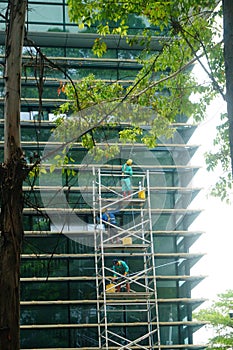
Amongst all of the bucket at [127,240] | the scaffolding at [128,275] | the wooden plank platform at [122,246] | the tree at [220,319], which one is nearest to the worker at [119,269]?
the scaffolding at [128,275]

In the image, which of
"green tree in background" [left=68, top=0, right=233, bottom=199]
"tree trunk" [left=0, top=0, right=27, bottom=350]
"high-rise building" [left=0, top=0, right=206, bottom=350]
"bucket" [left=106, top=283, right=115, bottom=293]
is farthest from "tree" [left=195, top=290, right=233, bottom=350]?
"tree trunk" [left=0, top=0, right=27, bottom=350]

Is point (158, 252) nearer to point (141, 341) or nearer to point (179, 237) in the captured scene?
point (179, 237)

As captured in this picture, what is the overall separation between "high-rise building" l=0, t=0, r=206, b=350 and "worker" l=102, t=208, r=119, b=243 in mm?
72

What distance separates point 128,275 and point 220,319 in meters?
4.62

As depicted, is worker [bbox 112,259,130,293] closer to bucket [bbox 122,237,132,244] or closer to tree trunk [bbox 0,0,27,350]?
bucket [bbox 122,237,132,244]

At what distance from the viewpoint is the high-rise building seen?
68.9 feet

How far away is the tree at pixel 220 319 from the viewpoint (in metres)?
24.4

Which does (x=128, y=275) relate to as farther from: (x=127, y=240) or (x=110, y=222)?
(x=110, y=222)

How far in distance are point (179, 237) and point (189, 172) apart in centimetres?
179

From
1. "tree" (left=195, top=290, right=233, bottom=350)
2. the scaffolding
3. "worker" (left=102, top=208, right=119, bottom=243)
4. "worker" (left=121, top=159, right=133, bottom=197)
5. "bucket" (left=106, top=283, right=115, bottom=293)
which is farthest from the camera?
"tree" (left=195, top=290, right=233, bottom=350)

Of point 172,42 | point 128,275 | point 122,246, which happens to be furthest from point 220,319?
point 172,42

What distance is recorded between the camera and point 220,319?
975 inches

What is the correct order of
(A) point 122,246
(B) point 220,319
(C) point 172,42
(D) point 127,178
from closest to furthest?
(C) point 172,42, (A) point 122,246, (D) point 127,178, (B) point 220,319

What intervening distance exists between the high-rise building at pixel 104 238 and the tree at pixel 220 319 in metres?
2.69
